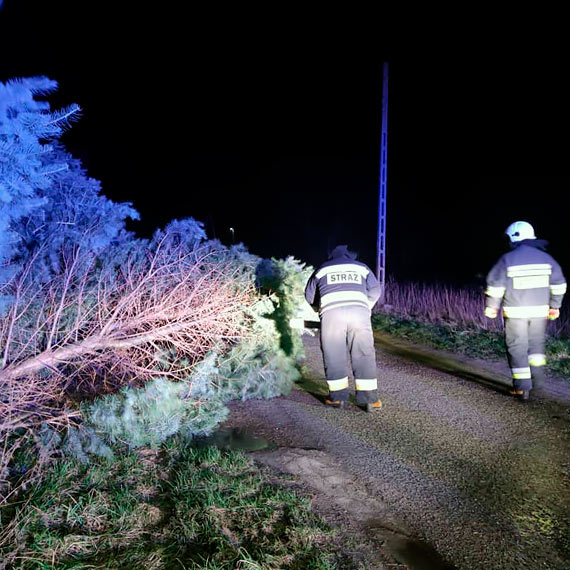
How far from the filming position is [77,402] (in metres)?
3.84

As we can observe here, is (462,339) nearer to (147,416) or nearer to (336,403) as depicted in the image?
(336,403)

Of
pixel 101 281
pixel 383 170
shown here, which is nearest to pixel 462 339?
pixel 383 170

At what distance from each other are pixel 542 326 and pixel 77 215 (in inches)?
194

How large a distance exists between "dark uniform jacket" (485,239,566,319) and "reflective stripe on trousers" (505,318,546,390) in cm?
11

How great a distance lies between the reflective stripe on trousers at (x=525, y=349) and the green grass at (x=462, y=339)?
97 centimetres

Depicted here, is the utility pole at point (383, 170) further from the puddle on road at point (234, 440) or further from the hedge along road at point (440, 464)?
the puddle on road at point (234, 440)

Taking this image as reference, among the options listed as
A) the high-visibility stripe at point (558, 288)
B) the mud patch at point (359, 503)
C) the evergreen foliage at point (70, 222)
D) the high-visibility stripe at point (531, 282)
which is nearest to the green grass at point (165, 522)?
the mud patch at point (359, 503)

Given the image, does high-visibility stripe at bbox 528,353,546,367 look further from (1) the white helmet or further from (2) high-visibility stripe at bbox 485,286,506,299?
(1) the white helmet

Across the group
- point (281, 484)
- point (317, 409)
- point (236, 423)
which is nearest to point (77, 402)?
point (236, 423)

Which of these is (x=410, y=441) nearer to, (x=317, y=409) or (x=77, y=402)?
(x=317, y=409)

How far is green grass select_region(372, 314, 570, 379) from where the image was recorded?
651 cm

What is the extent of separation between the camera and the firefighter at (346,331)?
187 inches

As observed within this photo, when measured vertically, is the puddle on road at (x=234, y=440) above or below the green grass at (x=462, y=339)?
below

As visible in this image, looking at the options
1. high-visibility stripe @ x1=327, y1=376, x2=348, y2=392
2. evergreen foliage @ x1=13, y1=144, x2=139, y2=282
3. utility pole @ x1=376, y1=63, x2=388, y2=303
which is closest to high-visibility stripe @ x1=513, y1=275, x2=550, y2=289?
high-visibility stripe @ x1=327, y1=376, x2=348, y2=392
